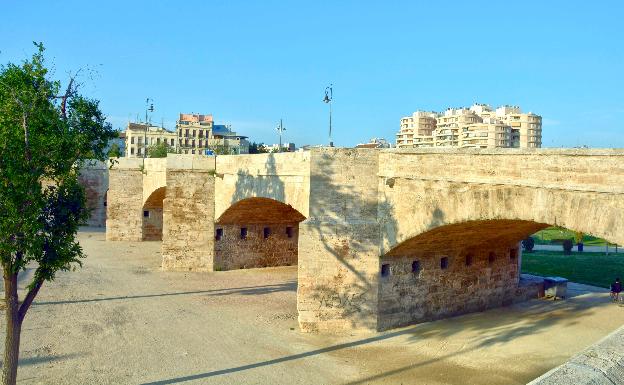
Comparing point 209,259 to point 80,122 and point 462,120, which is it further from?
point 462,120

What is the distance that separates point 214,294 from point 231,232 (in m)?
5.33

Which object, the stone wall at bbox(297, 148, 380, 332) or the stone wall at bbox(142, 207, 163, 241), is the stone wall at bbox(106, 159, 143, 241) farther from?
the stone wall at bbox(297, 148, 380, 332)

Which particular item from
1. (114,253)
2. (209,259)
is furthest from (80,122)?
(114,253)

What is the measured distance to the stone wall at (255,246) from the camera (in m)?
26.2

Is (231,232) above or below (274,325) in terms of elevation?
above

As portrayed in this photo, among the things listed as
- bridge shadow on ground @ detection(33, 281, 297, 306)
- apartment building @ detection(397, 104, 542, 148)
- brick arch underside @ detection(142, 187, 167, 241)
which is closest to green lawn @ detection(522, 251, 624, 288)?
apartment building @ detection(397, 104, 542, 148)

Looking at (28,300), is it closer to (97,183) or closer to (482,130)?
(482,130)

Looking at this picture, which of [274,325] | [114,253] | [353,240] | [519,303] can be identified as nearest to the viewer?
[353,240]

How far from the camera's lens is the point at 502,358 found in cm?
1469

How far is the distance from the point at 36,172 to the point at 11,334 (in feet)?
11.3

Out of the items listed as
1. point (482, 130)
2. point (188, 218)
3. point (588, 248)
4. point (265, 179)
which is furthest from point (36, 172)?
point (588, 248)

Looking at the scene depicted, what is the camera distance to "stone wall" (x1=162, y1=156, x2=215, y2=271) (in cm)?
2583

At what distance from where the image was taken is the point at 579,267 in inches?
1208

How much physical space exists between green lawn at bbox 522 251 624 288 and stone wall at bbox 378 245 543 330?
9.45 metres
